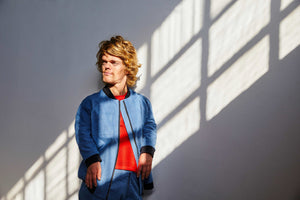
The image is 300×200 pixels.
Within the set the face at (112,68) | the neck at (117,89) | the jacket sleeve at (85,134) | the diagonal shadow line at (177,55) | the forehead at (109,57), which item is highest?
the diagonal shadow line at (177,55)

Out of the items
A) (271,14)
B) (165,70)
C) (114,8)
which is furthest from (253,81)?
(114,8)

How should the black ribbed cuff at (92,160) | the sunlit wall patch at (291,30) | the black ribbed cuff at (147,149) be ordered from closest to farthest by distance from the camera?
the black ribbed cuff at (92,160), the black ribbed cuff at (147,149), the sunlit wall patch at (291,30)

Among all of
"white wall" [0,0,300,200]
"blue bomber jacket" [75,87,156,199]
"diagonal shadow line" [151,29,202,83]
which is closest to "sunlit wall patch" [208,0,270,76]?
"white wall" [0,0,300,200]

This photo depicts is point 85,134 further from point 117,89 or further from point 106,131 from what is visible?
point 117,89

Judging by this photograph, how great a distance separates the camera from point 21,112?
74.7 inches

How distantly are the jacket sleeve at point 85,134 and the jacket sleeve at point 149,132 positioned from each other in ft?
1.04

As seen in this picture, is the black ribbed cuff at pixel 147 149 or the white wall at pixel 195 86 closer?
the black ribbed cuff at pixel 147 149

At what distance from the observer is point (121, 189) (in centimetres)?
146

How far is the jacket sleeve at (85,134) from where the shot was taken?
1.45 meters

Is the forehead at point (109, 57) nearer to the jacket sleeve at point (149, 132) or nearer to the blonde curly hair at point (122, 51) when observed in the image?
the blonde curly hair at point (122, 51)

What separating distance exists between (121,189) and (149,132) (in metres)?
0.39

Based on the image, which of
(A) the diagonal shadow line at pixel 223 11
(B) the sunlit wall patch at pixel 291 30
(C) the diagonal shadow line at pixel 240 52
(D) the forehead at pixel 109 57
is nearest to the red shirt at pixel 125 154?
(D) the forehead at pixel 109 57

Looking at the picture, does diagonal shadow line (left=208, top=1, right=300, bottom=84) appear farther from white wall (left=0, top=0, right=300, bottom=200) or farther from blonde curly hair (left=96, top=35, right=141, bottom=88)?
blonde curly hair (left=96, top=35, right=141, bottom=88)

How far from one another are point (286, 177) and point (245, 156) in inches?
12.5
